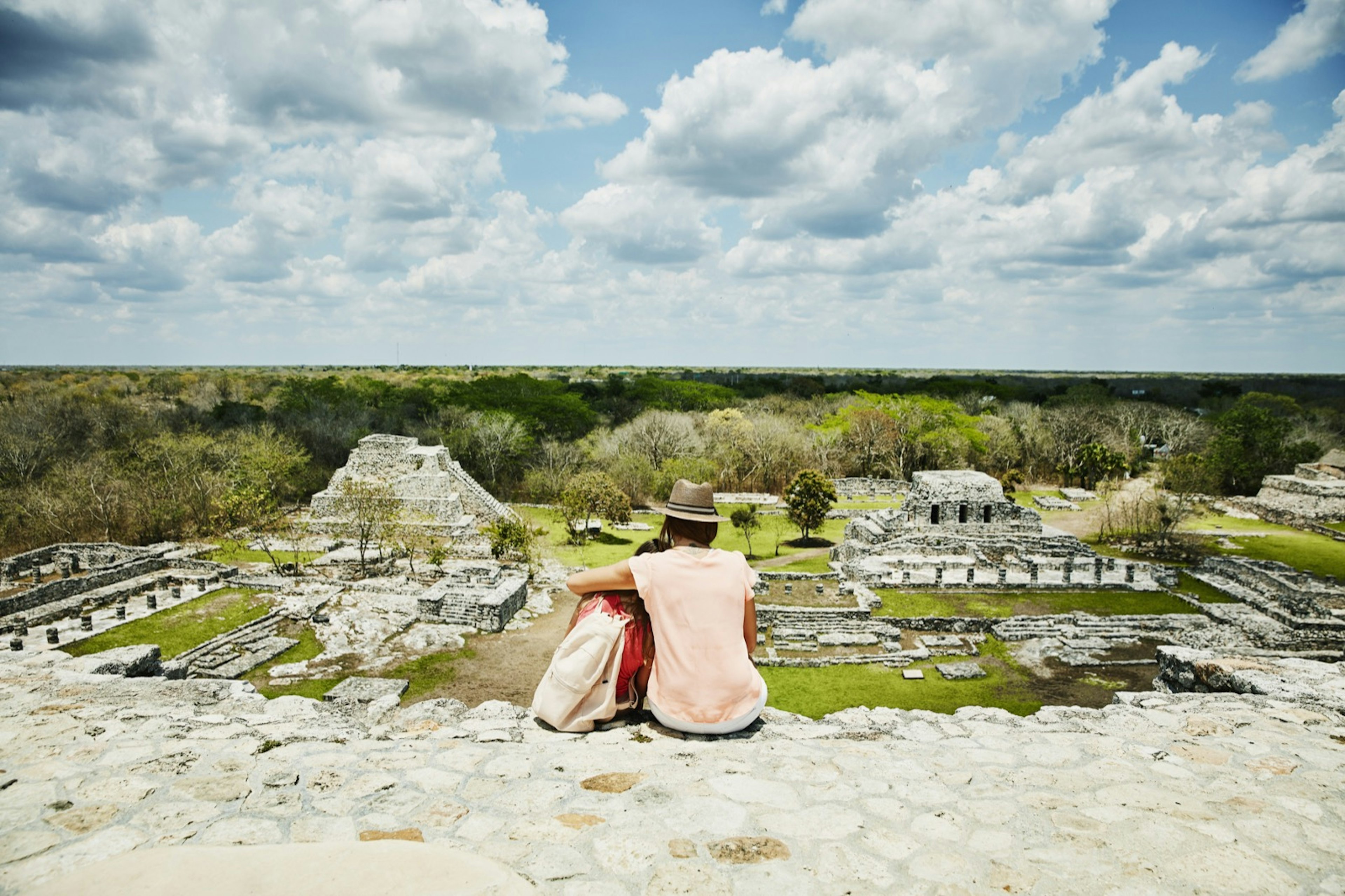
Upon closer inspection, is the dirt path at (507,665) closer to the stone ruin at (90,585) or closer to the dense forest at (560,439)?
the stone ruin at (90,585)

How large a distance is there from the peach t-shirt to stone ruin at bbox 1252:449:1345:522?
35974 millimetres

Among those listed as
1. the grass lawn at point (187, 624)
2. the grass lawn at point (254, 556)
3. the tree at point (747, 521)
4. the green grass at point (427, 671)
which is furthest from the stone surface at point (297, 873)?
the tree at point (747, 521)

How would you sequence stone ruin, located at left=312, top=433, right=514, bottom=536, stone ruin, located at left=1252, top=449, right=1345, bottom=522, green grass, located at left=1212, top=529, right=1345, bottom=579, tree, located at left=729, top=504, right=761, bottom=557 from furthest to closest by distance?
stone ruin, located at left=1252, top=449, right=1345, bottom=522 → stone ruin, located at left=312, top=433, right=514, bottom=536 → tree, located at left=729, top=504, right=761, bottom=557 → green grass, located at left=1212, top=529, right=1345, bottom=579

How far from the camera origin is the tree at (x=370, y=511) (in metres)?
21.5

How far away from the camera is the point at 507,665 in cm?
1469

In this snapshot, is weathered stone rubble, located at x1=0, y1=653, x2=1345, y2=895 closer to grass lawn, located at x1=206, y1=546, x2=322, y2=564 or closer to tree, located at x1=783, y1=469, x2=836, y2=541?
grass lawn, located at x1=206, y1=546, x2=322, y2=564

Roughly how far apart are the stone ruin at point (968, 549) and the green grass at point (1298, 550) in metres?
4.60

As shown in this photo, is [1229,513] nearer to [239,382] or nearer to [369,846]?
[369,846]

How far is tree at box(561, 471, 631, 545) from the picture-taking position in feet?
84.3

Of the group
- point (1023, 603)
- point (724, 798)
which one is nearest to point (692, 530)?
point (724, 798)

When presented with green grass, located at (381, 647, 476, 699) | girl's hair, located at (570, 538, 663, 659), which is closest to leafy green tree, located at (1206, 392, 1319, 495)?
green grass, located at (381, 647, 476, 699)

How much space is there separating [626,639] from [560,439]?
36.7m

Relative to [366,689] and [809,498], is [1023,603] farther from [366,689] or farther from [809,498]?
[366,689]

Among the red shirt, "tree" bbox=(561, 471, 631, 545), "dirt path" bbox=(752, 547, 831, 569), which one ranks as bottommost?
"dirt path" bbox=(752, 547, 831, 569)
